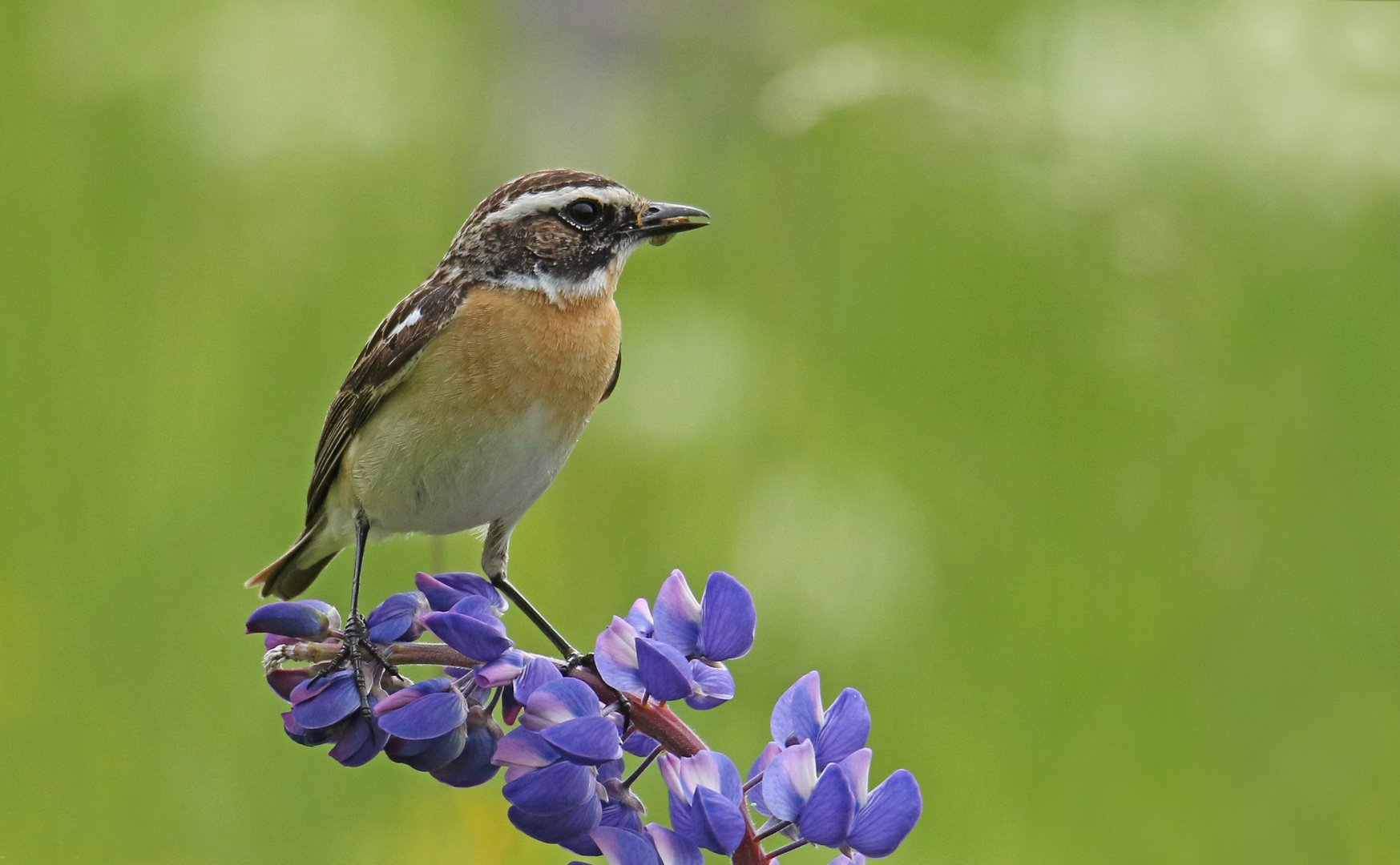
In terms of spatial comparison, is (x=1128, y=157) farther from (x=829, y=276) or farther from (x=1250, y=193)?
(x=829, y=276)

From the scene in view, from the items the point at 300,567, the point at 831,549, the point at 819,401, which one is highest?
the point at 819,401

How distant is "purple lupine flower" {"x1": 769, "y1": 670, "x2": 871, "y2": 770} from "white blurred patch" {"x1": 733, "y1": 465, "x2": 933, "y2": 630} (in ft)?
6.29

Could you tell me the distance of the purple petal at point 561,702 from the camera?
56.7 inches

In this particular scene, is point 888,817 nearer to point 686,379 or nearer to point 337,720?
point 337,720

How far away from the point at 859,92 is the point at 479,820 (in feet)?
6.67

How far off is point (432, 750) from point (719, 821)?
1.18 ft

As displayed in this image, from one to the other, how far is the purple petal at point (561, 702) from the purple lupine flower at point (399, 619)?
233 mm

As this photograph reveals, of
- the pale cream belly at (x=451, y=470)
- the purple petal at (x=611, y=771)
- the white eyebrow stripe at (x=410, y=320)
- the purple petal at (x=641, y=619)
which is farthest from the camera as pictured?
the white eyebrow stripe at (x=410, y=320)

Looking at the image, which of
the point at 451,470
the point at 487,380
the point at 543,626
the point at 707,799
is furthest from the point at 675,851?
the point at 487,380

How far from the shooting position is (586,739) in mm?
1370

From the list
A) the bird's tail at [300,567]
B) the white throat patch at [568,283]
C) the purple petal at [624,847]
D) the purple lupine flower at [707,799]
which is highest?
the white throat patch at [568,283]

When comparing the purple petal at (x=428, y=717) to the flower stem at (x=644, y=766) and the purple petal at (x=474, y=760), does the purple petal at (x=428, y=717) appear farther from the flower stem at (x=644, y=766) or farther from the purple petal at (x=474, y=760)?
the flower stem at (x=644, y=766)

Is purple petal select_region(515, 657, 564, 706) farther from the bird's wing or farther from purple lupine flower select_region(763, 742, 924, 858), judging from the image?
the bird's wing

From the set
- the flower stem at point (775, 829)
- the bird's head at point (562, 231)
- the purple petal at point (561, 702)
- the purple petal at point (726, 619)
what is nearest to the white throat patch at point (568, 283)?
the bird's head at point (562, 231)
